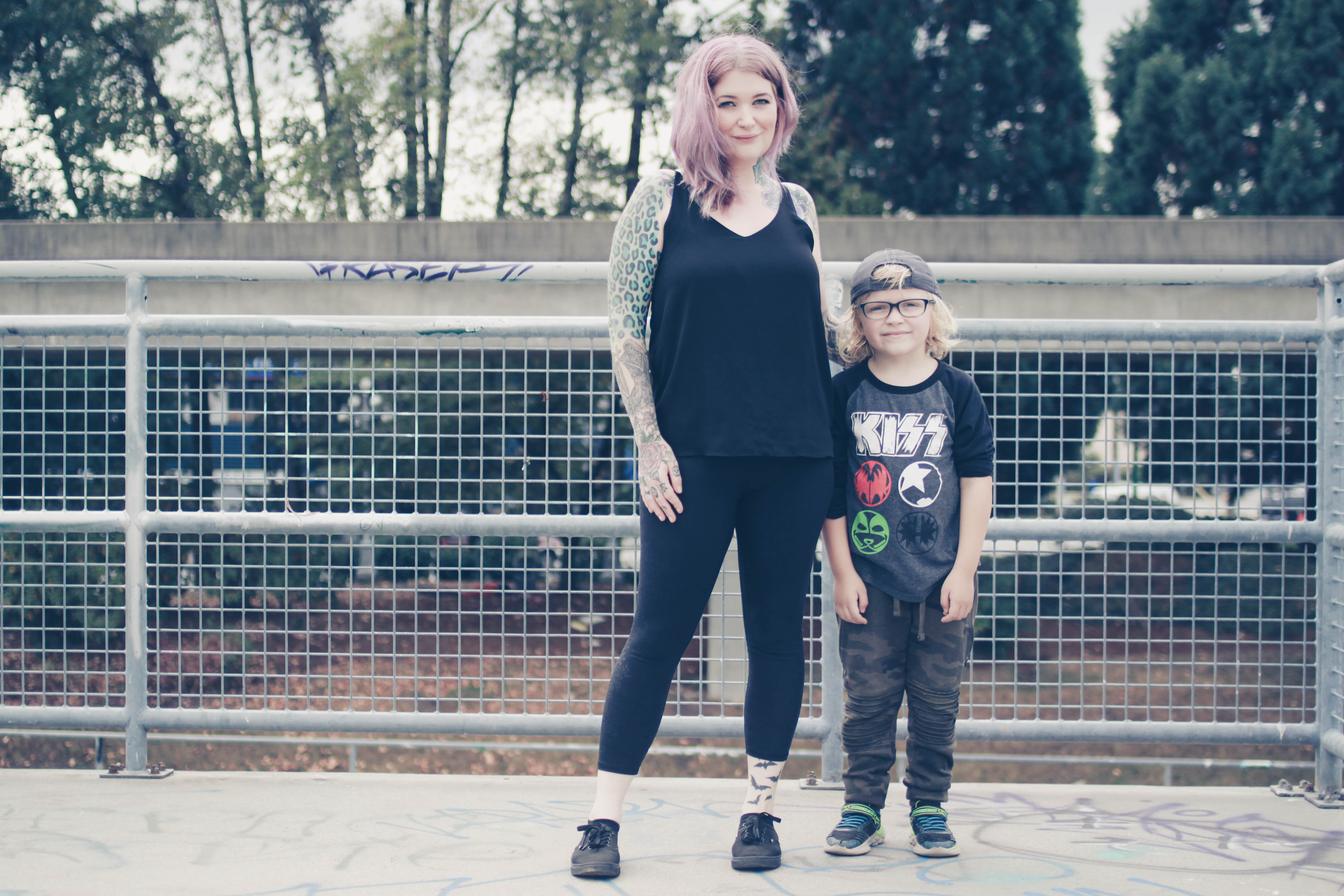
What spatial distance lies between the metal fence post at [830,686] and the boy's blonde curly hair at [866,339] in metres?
0.65

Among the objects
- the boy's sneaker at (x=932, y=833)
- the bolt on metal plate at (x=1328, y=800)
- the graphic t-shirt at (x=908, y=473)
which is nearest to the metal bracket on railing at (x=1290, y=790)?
the bolt on metal plate at (x=1328, y=800)

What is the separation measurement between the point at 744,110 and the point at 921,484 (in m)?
1.00

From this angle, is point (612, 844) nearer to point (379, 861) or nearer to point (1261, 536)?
point (379, 861)

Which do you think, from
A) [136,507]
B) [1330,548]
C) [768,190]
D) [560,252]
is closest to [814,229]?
[768,190]

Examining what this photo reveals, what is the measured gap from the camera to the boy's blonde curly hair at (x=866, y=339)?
2652 mm

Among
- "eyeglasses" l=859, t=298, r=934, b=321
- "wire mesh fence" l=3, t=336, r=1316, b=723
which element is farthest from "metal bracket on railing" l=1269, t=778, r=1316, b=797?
"eyeglasses" l=859, t=298, r=934, b=321

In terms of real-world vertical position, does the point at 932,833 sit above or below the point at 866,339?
below

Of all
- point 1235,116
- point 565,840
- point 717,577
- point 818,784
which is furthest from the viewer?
point 1235,116

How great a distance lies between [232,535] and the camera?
182 inches

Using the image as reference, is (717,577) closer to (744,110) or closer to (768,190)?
(768,190)

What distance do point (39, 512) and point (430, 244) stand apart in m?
4.41

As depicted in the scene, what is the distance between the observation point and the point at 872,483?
2.55 meters

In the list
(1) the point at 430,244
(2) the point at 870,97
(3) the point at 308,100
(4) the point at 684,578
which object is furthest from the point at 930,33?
(4) the point at 684,578

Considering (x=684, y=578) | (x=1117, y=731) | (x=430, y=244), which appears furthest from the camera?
(x=430, y=244)
